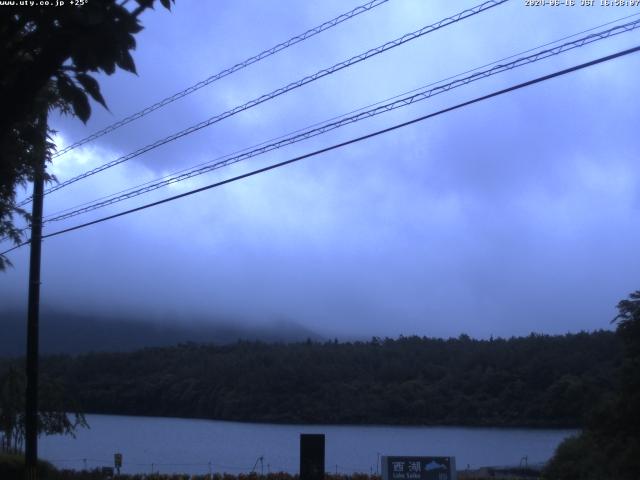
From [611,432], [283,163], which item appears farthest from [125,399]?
[283,163]

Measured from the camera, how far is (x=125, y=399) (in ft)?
163

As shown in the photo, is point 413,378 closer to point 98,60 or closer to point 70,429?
point 70,429

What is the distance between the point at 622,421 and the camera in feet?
66.1

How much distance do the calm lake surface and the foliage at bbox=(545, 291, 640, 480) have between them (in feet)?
38.1

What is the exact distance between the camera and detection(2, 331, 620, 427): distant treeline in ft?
127

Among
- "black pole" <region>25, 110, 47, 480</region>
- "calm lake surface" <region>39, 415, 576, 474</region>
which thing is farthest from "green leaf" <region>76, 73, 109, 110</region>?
"calm lake surface" <region>39, 415, 576, 474</region>

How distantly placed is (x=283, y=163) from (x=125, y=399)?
39457 mm

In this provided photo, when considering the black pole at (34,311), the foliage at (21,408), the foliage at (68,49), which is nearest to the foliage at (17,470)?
the black pole at (34,311)

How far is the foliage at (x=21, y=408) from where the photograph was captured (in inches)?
1133

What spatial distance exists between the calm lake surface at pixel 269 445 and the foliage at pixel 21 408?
110 inches

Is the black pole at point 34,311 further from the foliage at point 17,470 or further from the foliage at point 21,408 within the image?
the foliage at point 21,408

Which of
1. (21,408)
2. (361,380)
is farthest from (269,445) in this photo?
(21,408)

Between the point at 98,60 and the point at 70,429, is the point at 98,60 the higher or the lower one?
the higher one

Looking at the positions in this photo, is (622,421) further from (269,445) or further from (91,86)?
(269,445)
